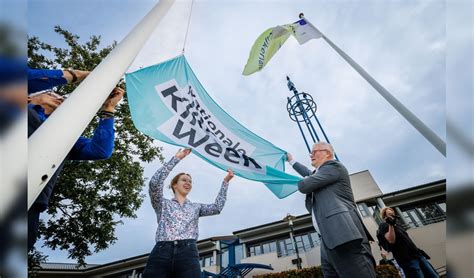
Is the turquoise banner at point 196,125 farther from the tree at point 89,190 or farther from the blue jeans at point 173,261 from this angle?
the tree at point 89,190

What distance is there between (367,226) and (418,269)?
30.5 feet

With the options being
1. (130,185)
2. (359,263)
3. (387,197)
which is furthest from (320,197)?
(387,197)

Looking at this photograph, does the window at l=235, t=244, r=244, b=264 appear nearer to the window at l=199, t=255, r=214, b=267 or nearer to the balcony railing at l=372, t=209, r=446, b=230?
the window at l=199, t=255, r=214, b=267

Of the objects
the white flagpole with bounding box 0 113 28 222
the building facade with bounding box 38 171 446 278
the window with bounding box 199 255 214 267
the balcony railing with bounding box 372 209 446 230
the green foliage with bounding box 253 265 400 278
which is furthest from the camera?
the window with bounding box 199 255 214 267

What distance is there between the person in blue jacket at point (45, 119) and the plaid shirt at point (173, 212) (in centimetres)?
91

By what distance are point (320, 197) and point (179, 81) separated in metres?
2.47

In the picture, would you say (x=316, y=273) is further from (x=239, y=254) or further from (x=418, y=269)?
(x=418, y=269)

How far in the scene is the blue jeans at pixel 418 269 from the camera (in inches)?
157

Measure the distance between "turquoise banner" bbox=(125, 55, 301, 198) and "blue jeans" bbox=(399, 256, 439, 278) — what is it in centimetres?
240

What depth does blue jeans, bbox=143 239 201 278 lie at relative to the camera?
→ 212 cm

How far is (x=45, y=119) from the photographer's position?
4.45 ft

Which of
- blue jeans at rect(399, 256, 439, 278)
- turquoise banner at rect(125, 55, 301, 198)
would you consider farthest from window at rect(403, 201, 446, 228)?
turquoise banner at rect(125, 55, 301, 198)

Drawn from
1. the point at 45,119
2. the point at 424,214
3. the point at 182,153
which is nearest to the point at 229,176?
the point at 182,153

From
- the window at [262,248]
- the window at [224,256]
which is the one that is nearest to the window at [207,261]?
the window at [224,256]
